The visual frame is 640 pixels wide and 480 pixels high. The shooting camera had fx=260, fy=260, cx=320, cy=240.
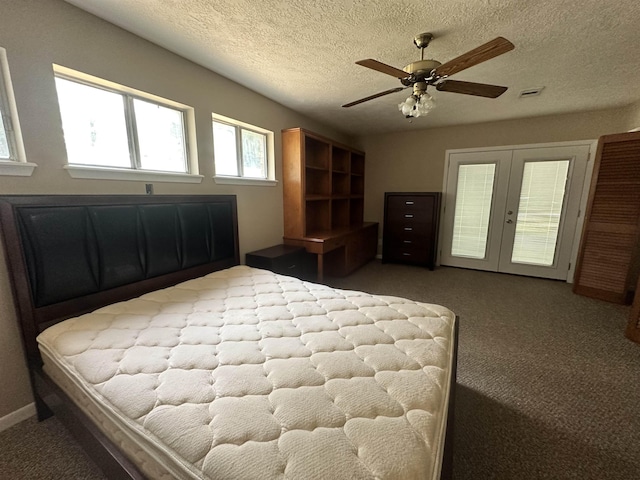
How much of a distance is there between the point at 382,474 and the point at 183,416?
1.93ft

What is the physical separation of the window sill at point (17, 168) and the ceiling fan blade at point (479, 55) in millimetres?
2423

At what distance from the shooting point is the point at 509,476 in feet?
3.78

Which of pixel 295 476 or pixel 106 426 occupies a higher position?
pixel 295 476

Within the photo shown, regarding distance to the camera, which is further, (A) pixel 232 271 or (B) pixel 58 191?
(A) pixel 232 271

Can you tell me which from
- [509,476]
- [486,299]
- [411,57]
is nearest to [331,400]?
[509,476]

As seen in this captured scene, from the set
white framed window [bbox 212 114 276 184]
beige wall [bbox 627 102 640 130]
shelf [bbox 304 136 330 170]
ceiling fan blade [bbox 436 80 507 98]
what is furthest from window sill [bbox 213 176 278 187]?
beige wall [bbox 627 102 640 130]

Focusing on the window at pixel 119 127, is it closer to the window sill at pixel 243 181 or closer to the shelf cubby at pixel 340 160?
the window sill at pixel 243 181

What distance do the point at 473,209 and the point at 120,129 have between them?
4.56 metres

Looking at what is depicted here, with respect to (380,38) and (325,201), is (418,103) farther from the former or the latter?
(325,201)

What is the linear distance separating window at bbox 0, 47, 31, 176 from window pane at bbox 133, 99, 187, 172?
663 mm

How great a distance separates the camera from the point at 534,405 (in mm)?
1548

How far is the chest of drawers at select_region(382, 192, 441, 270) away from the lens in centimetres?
416

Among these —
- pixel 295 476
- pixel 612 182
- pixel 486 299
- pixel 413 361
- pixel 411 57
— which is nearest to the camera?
pixel 295 476

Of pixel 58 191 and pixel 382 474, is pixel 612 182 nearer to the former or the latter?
pixel 382 474
